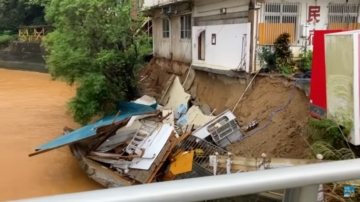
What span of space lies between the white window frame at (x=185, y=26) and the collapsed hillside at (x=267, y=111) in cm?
297

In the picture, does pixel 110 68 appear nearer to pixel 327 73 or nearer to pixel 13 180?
pixel 13 180

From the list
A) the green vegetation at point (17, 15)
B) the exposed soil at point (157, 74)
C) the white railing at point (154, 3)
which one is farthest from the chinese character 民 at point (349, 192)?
the green vegetation at point (17, 15)

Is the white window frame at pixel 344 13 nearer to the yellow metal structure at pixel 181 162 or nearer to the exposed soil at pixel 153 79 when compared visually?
the yellow metal structure at pixel 181 162

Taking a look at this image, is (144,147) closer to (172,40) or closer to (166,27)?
(172,40)

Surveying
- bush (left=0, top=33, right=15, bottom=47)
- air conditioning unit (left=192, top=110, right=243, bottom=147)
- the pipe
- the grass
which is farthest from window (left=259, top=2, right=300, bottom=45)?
bush (left=0, top=33, right=15, bottom=47)

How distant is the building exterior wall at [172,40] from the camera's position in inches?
605

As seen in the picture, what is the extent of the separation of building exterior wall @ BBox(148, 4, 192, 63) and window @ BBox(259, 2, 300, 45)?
5.02 m

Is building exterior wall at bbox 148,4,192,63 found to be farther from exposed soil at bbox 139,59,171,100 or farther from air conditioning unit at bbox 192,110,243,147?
air conditioning unit at bbox 192,110,243,147

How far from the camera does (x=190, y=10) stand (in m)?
14.6

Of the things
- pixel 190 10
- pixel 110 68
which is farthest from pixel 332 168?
pixel 190 10

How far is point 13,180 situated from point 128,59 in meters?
5.48

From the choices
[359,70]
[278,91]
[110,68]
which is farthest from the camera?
[110,68]

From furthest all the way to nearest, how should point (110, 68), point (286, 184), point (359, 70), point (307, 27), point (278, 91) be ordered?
point (110, 68), point (307, 27), point (278, 91), point (359, 70), point (286, 184)

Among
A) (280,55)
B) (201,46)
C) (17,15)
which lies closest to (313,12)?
(280,55)
